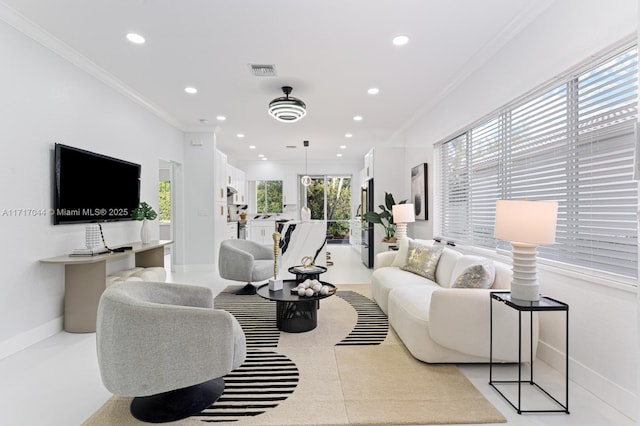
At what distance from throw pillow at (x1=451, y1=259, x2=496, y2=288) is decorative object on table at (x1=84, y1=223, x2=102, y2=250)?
359 cm

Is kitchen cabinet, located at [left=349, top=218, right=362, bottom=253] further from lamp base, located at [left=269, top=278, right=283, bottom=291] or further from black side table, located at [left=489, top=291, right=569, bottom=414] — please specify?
black side table, located at [left=489, top=291, right=569, bottom=414]

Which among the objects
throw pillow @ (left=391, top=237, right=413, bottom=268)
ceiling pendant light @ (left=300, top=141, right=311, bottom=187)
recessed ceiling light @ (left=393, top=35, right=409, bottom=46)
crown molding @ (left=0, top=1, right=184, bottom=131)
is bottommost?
throw pillow @ (left=391, top=237, right=413, bottom=268)

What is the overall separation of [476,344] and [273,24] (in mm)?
3025

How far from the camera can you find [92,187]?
3676 millimetres

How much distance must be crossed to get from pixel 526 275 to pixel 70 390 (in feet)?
10.0

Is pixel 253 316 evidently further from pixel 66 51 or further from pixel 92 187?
pixel 66 51

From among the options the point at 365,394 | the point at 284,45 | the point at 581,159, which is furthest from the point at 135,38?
the point at 581,159

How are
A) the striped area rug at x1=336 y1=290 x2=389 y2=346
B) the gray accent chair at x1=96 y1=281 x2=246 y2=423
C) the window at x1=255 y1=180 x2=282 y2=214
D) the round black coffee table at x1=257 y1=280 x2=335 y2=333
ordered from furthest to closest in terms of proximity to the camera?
1. the window at x1=255 y1=180 x2=282 y2=214
2. the round black coffee table at x1=257 y1=280 x2=335 y2=333
3. the striped area rug at x1=336 y1=290 x2=389 y2=346
4. the gray accent chair at x1=96 y1=281 x2=246 y2=423

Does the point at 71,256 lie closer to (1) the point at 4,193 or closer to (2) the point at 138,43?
(1) the point at 4,193

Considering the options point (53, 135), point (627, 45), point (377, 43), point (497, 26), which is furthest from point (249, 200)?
point (627, 45)

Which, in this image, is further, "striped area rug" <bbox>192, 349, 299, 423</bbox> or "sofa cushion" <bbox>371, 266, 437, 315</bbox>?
"sofa cushion" <bbox>371, 266, 437, 315</bbox>

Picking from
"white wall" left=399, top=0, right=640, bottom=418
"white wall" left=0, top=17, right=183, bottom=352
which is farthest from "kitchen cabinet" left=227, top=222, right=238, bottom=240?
"white wall" left=399, top=0, right=640, bottom=418

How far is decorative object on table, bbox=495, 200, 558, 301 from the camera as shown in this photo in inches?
78.6

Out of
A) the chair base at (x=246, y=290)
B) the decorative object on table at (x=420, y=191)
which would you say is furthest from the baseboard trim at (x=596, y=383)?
the chair base at (x=246, y=290)
